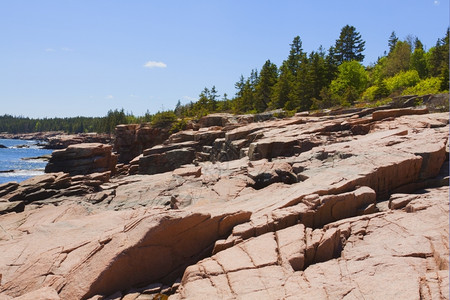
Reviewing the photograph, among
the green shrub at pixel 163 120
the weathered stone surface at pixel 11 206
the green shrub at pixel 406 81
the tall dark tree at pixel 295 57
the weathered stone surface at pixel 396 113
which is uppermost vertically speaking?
the tall dark tree at pixel 295 57

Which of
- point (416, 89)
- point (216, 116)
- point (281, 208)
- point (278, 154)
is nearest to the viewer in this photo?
point (281, 208)

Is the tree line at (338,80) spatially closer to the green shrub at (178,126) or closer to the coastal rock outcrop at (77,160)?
the green shrub at (178,126)

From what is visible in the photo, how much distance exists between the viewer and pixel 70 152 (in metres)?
42.4

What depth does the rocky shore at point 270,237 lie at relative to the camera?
8.70 meters

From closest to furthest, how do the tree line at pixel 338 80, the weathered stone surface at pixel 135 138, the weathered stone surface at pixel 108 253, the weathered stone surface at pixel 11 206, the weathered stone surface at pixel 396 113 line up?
the weathered stone surface at pixel 108 253
the weathered stone surface at pixel 11 206
the weathered stone surface at pixel 396 113
the tree line at pixel 338 80
the weathered stone surface at pixel 135 138

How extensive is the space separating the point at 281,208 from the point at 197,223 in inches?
144

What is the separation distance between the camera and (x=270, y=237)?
11.1 meters

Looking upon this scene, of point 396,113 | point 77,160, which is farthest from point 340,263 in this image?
point 77,160

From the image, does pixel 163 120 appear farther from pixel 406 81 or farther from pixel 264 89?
pixel 406 81

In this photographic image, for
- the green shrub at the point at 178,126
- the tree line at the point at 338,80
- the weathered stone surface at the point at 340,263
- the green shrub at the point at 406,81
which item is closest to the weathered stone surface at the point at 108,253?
the weathered stone surface at the point at 340,263

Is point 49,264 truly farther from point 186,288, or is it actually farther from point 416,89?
point 416,89

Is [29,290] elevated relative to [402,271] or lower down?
lower down

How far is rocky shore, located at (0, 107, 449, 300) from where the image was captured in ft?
28.5

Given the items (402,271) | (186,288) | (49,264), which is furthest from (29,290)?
(402,271)
